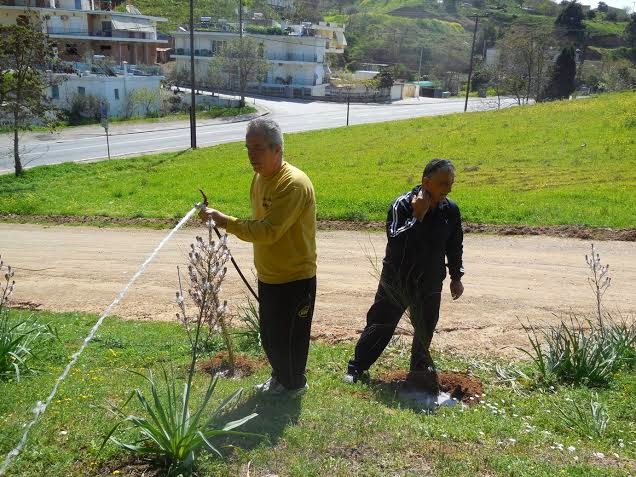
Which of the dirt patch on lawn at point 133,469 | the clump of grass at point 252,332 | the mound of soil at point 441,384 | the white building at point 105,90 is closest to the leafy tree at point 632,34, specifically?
the white building at point 105,90

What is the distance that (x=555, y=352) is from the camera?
5.44 meters

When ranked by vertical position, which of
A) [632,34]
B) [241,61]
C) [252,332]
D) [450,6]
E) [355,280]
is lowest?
[355,280]

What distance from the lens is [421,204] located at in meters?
4.85

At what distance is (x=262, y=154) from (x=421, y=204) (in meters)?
1.27

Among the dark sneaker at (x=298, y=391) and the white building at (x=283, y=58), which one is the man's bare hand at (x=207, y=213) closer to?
the dark sneaker at (x=298, y=391)

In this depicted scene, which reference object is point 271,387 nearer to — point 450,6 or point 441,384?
point 441,384

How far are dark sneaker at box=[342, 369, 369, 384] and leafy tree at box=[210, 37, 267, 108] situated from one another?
187 ft

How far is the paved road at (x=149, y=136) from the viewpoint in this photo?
30641mm

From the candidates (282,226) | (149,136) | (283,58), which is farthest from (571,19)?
(282,226)

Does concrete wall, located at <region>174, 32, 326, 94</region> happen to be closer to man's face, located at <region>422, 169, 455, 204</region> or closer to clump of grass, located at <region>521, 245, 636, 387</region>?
clump of grass, located at <region>521, 245, 636, 387</region>

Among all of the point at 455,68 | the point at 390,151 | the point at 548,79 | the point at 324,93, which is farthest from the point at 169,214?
the point at 455,68

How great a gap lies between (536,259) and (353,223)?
416 cm

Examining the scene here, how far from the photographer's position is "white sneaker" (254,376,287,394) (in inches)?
187

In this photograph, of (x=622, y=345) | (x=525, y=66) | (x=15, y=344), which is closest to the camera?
(x=15, y=344)
